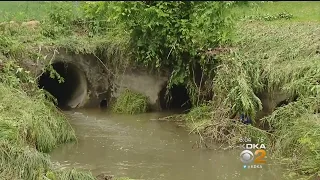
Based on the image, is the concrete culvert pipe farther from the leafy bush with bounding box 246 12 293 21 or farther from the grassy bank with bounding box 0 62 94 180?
the leafy bush with bounding box 246 12 293 21

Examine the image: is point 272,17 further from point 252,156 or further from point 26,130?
point 26,130

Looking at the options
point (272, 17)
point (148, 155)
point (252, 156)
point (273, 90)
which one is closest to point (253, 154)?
point (252, 156)

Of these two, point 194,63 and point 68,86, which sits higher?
point 194,63

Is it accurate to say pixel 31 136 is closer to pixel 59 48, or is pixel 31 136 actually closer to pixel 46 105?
pixel 46 105

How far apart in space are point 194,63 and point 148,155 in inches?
143

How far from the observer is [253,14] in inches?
605

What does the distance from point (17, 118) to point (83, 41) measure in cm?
483

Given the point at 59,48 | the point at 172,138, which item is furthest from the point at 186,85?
the point at 59,48

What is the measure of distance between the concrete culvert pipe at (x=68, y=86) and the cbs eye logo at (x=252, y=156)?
18.2 ft

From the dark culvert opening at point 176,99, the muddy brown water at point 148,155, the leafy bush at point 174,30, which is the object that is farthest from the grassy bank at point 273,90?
the dark culvert opening at point 176,99

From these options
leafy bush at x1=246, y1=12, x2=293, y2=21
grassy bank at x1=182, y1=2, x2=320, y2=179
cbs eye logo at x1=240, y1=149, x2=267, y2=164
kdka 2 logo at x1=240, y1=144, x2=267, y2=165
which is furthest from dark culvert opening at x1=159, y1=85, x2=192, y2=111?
cbs eye logo at x1=240, y1=149, x2=267, y2=164

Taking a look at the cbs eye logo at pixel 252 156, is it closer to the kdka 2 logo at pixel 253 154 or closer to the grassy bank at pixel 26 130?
the kdka 2 logo at pixel 253 154

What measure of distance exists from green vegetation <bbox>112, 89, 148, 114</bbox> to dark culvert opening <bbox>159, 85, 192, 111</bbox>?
494 millimetres

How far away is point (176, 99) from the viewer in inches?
537
